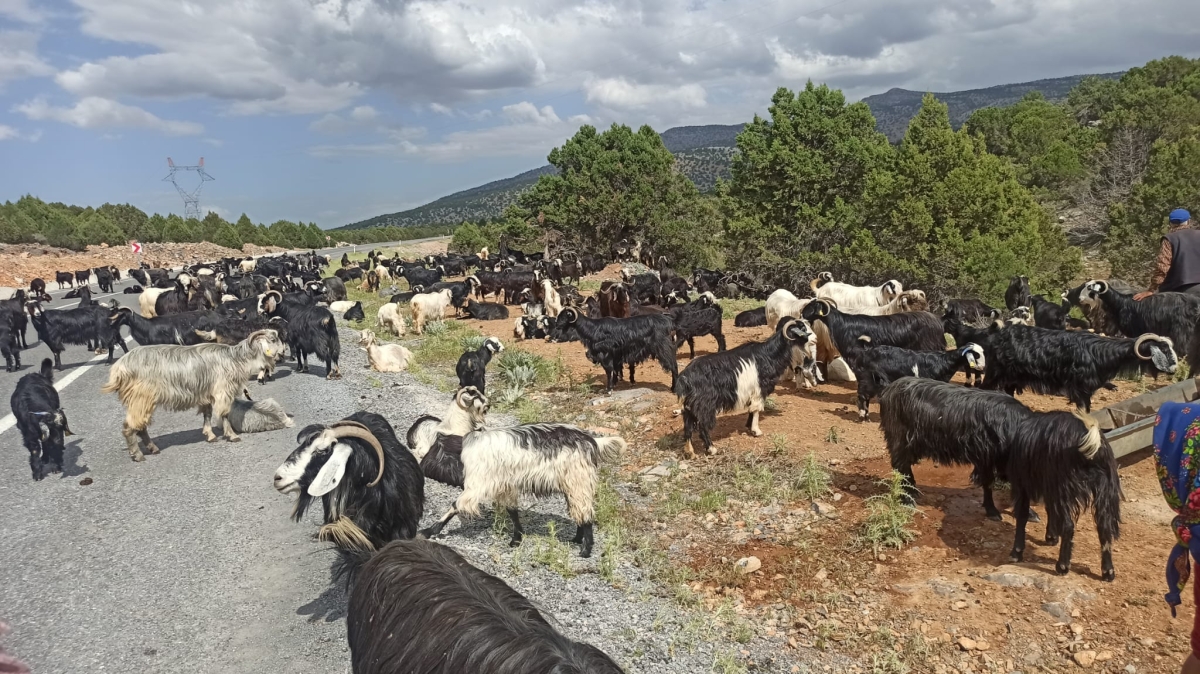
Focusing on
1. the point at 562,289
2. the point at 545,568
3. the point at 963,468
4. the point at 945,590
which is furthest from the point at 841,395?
the point at 562,289

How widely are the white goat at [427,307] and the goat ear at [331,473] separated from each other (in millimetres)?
15472

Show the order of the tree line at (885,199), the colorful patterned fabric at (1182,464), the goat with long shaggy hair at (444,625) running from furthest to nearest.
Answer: the tree line at (885,199) → the goat with long shaggy hair at (444,625) → the colorful patterned fabric at (1182,464)

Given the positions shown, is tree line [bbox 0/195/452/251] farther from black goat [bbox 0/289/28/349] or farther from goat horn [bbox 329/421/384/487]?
goat horn [bbox 329/421/384/487]

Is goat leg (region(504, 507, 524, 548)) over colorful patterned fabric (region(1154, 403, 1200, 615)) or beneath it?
beneath

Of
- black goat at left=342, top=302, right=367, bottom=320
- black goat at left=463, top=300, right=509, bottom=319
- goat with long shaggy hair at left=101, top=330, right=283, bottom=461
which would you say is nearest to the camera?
goat with long shaggy hair at left=101, top=330, right=283, bottom=461

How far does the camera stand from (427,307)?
19.5m

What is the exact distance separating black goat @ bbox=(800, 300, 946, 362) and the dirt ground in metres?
2.99

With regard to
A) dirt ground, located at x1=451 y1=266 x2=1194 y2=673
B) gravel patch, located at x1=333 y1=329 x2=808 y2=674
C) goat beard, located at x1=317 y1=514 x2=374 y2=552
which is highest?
goat beard, located at x1=317 y1=514 x2=374 y2=552

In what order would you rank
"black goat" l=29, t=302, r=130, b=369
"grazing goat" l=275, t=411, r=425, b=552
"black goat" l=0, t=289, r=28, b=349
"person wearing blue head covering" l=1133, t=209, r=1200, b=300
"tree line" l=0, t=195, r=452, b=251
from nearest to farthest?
"grazing goat" l=275, t=411, r=425, b=552 < "person wearing blue head covering" l=1133, t=209, r=1200, b=300 < "black goat" l=29, t=302, r=130, b=369 < "black goat" l=0, t=289, r=28, b=349 < "tree line" l=0, t=195, r=452, b=251

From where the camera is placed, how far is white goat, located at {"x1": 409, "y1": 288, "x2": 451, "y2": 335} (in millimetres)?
19219

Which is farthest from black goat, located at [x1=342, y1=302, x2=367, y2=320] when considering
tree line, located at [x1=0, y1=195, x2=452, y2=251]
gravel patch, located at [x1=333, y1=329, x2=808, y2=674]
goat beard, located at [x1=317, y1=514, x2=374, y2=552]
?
tree line, located at [x1=0, y1=195, x2=452, y2=251]

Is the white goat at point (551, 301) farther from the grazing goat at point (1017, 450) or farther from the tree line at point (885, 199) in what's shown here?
the grazing goat at point (1017, 450)

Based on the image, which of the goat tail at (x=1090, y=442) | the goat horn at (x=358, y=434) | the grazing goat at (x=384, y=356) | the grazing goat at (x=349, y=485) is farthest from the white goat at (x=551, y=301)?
the goat tail at (x=1090, y=442)

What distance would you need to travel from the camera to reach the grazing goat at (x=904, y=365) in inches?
349
